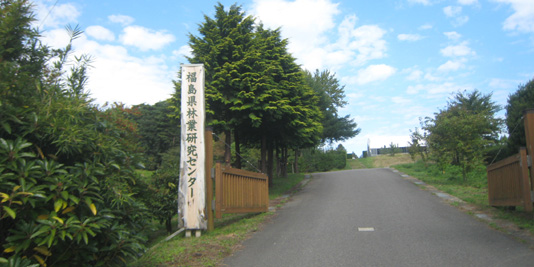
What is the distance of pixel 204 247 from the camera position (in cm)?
646

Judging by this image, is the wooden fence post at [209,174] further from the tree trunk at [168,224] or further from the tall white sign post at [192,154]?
the tree trunk at [168,224]

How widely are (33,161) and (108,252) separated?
112 cm

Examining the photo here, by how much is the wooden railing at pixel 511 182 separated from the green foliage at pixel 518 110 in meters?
6.10

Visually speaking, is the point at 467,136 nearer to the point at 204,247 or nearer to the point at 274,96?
the point at 274,96

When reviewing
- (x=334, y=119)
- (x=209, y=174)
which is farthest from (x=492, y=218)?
(x=334, y=119)

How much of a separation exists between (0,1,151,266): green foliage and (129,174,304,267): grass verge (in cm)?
177

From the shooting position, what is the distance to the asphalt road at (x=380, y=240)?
5402 mm

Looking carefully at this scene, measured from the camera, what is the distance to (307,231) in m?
7.71

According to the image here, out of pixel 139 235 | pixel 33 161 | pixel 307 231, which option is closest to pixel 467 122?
pixel 307 231

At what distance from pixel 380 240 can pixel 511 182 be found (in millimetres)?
3540

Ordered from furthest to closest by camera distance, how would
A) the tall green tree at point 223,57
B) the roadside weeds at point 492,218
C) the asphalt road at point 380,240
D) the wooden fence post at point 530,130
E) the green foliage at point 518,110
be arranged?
the green foliage at point 518,110 < the tall green tree at point 223,57 < the wooden fence post at point 530,130 < the roadside weeds at point 492,218 < the asphalt road at point 380,240

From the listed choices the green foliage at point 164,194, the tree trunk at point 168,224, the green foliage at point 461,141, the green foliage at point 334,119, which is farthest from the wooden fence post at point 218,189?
the green foliage at point 334,119

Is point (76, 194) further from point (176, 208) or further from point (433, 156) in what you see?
point (433, 156)

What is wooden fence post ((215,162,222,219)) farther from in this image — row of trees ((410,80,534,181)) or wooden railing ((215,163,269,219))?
row of trees ((410,80,534,181))
